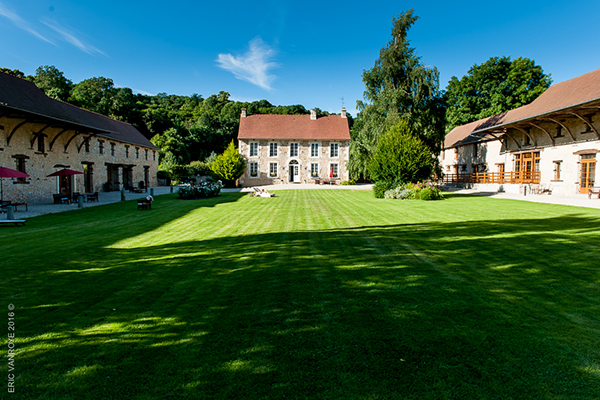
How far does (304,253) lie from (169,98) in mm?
95414

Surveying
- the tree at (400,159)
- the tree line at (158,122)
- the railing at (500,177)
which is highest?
the tree line at (158,122)

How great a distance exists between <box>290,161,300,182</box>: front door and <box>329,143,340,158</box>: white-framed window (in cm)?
453

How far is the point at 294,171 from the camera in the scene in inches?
1549

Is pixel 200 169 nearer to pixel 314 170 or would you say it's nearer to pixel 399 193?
pixel 314 170

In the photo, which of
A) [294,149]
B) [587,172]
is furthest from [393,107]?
[294,149]

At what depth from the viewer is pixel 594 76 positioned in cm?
2188

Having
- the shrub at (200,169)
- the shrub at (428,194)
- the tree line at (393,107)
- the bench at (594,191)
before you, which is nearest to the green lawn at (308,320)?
the shrub at (428,194)

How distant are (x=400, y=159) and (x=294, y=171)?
2033 cm

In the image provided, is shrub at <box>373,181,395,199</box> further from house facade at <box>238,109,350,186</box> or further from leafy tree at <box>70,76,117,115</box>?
leafy tree at <box>70,76,117,115</box>

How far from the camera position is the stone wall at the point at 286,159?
38.7 metres

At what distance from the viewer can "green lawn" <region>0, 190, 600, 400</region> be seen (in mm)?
2396

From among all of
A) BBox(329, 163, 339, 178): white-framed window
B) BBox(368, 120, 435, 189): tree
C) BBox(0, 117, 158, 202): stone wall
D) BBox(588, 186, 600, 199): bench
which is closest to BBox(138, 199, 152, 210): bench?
BBox(0, 117, 158, 202): stone wall

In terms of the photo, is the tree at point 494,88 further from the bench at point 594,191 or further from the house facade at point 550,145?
the bench at point 594,191

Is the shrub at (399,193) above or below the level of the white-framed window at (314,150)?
below
